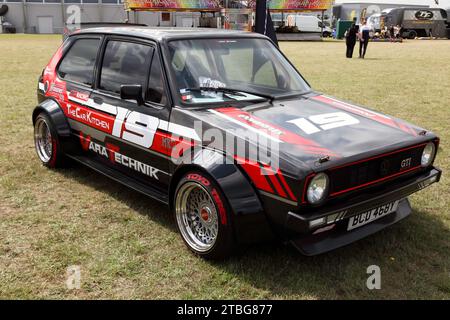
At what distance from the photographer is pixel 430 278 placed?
3186 mm

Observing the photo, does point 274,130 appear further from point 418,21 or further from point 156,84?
point 418,21

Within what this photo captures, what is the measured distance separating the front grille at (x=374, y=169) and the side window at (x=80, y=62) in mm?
2824

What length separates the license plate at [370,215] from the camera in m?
3.19

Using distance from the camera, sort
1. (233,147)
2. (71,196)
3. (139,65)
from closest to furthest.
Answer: (233,147), (139,65), (71,196)

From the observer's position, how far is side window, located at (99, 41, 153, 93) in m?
3.93

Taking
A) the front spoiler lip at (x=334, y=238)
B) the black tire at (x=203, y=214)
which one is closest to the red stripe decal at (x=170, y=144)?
the black tire at (x=203, y=214)

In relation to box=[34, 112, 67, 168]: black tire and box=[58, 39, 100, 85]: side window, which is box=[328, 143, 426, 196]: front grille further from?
box=[34, 112, 67, 168]: black tire

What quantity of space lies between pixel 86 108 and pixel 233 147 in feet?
6.78

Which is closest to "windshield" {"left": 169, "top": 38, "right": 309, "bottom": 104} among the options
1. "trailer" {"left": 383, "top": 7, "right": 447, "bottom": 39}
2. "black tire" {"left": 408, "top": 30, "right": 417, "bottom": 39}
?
"trailer" {"left": 383, "top": 7, "right": 447, "bottom": 39}

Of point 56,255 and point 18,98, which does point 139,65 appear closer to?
point 56,255

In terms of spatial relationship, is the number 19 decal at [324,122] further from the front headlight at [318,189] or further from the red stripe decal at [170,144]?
the red stripe decal at [170,144]

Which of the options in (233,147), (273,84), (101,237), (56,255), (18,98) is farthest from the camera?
(18,98)
